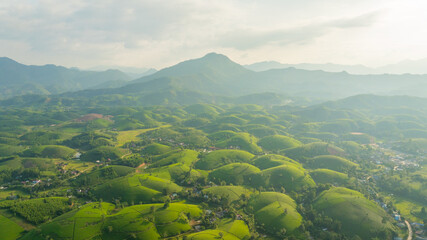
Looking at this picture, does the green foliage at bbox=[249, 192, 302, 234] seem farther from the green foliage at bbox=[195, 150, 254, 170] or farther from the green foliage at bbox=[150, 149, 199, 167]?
the green foliage at bbox=[150, 149, 199, 167]

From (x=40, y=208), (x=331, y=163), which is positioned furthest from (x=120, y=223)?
(x=331, y=163)

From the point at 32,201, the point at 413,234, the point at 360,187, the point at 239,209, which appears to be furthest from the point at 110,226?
the point at 360,187

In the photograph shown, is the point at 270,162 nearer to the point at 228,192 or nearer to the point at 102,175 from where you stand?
the point at 228,192

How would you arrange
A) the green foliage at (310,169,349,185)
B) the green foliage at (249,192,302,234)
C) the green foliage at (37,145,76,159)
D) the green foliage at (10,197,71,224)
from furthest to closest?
1. the green foliage at (37,145,76,159)
2. the green foliage at (310,169,349,185)
3. the green foliage at (249,192,302,234)
4. the green foliage at (10,197,71,224)

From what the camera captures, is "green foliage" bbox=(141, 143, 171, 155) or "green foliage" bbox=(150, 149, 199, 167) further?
"green foliage" bbox=(141, 143, 171, 155)

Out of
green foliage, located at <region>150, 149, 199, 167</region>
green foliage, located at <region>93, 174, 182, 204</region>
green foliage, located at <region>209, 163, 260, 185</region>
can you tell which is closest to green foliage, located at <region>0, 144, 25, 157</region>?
green foliage, located at <region>93, 174, 182, 204</region>

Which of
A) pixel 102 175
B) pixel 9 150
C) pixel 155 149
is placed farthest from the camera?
pixel 155 149

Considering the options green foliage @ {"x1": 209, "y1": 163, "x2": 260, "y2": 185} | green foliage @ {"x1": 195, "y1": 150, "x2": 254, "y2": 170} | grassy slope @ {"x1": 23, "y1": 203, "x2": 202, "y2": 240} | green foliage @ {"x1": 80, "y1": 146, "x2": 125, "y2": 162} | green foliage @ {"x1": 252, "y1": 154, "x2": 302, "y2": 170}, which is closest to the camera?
grassy slope @ {"x1": 23, "y1": 203, "x2": 202, "y2": 240}

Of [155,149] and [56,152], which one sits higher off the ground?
[56,152]

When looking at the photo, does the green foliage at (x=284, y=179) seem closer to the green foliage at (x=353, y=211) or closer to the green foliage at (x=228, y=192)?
the green foliage at (x=228, y=192)

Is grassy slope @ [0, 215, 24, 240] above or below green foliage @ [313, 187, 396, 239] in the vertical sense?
above

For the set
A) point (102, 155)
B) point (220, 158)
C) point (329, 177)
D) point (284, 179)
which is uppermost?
point (102, 155)
